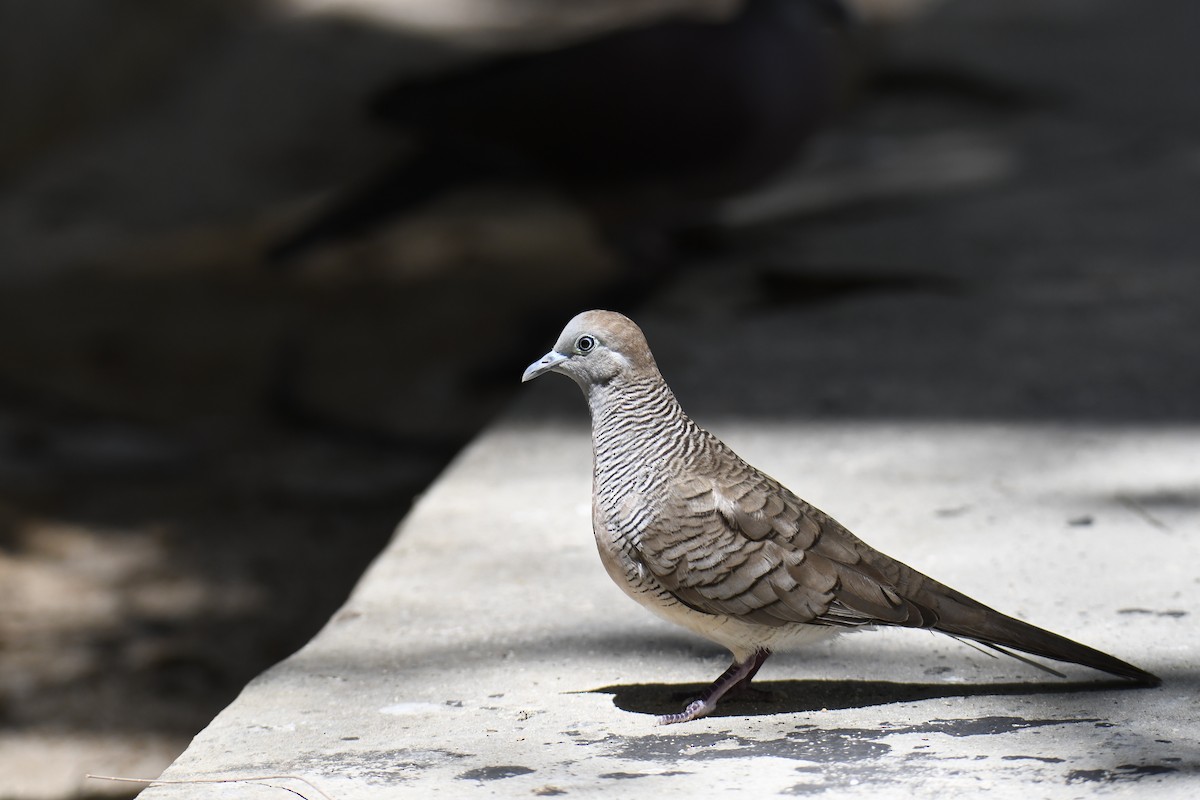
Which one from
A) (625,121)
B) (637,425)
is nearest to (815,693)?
(637,425)

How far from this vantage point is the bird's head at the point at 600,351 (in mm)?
2225

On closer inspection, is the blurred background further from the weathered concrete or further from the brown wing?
the brown wing

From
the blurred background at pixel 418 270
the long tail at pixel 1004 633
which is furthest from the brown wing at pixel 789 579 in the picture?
the blurred background at pixel 418 270

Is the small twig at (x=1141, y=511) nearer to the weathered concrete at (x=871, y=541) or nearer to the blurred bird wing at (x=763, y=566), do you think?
the weathered concrete at (x=871, y=541)

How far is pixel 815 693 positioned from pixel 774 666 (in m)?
0.16

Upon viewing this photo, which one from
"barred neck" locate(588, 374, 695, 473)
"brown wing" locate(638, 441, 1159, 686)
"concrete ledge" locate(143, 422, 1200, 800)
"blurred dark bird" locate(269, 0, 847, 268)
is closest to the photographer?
"concrete ledge" locate(143, 422, 1200, 800)

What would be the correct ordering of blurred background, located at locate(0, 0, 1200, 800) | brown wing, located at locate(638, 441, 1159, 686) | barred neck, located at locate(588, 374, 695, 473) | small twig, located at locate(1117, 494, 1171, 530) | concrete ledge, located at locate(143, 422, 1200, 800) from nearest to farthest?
concrete ledge, located at locate(143, 422, 1200, 800) < brown wing, located at locate(638, 441, 1159, 686) < barred neck, located at locate(588, 374, 695, 473) < small twig, located at locate(1117, 494, 1171, 530) < blurred background, located at locate(0, 0, 1200, 800)

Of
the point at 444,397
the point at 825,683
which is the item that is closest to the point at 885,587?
the point at 825,683

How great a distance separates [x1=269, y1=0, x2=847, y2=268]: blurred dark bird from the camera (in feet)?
17.8

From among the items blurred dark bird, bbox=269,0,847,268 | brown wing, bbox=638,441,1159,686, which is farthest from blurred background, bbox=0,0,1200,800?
brown wing, bbox=638,441,1159,686

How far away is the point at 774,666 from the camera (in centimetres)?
249

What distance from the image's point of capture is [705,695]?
2.27 metres

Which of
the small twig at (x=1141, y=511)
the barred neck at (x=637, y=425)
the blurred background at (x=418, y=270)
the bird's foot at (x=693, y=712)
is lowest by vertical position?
the bird's foot at (x=693, y=712)

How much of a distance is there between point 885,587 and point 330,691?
93 cm
